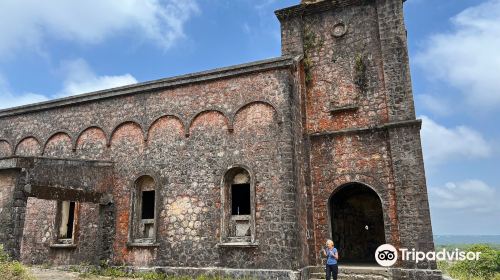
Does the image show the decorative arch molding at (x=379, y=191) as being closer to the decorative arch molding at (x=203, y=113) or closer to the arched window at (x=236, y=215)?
the arched window at (x=236, y=215)

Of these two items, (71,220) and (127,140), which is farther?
(71,220)

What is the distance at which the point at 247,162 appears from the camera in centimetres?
1154

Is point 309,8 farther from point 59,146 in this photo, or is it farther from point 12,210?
point 12,210

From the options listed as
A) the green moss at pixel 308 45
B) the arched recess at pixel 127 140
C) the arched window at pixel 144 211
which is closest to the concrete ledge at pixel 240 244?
the arched window at pixel 144 211

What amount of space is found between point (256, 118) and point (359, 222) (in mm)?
7258

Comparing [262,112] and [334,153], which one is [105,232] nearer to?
[262,112]

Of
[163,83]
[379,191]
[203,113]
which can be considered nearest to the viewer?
[379,191]

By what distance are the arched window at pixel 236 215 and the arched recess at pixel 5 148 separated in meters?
9.44

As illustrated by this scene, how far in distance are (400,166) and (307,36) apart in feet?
17.6

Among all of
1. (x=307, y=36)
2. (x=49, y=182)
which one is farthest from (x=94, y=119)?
(x=307, y=36)

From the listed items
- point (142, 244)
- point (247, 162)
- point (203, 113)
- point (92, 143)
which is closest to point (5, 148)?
point (92, 143)

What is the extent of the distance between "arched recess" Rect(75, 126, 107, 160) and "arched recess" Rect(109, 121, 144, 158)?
412mm

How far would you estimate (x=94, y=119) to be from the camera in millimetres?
14180

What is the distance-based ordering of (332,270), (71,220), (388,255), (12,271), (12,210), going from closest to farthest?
1. (12,271)
2. (332,270)
3. (12,210)
4. (388,255)
5. (71,220)
